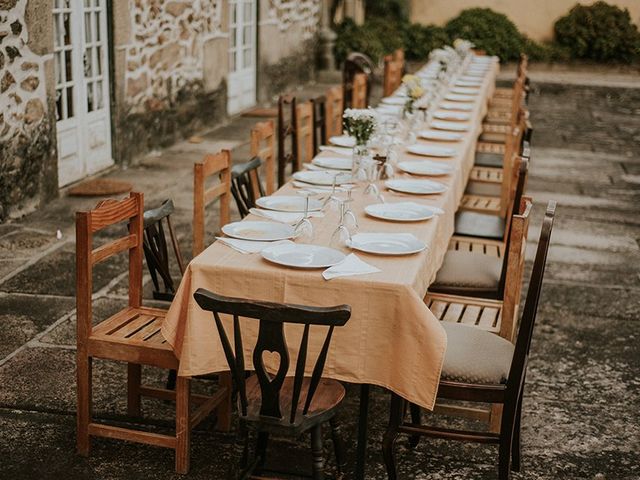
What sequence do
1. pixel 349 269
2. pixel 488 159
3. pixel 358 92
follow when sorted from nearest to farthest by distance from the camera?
pixel 349 269 → pixel 488 159 → pixel 358 92

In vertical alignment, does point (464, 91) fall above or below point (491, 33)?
below

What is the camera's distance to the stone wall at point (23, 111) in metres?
6.42

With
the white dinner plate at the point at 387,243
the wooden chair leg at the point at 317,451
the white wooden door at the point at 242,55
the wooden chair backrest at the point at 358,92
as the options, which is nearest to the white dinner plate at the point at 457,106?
the wooden chair backrest at the point at 358,92

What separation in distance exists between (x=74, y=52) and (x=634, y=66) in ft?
47.7

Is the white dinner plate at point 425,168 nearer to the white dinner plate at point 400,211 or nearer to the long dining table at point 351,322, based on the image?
the white dinner plate at point 400,211

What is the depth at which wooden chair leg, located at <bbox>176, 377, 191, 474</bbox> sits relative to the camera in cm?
344

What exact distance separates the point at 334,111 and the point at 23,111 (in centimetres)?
226

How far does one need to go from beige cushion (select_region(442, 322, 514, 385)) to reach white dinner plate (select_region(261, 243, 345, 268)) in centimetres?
53

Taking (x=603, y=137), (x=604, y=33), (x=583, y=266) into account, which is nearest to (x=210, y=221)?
(x=583, y=266)

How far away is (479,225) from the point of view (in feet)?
18.1

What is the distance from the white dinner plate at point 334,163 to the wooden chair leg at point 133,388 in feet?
5.56

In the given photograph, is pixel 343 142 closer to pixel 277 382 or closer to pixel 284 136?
pixel 284 136

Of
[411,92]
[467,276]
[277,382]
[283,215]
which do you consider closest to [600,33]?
[411,92]

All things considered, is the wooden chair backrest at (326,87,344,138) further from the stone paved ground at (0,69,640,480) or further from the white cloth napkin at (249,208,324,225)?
the white cloth napkin at (249,208,324,225)
